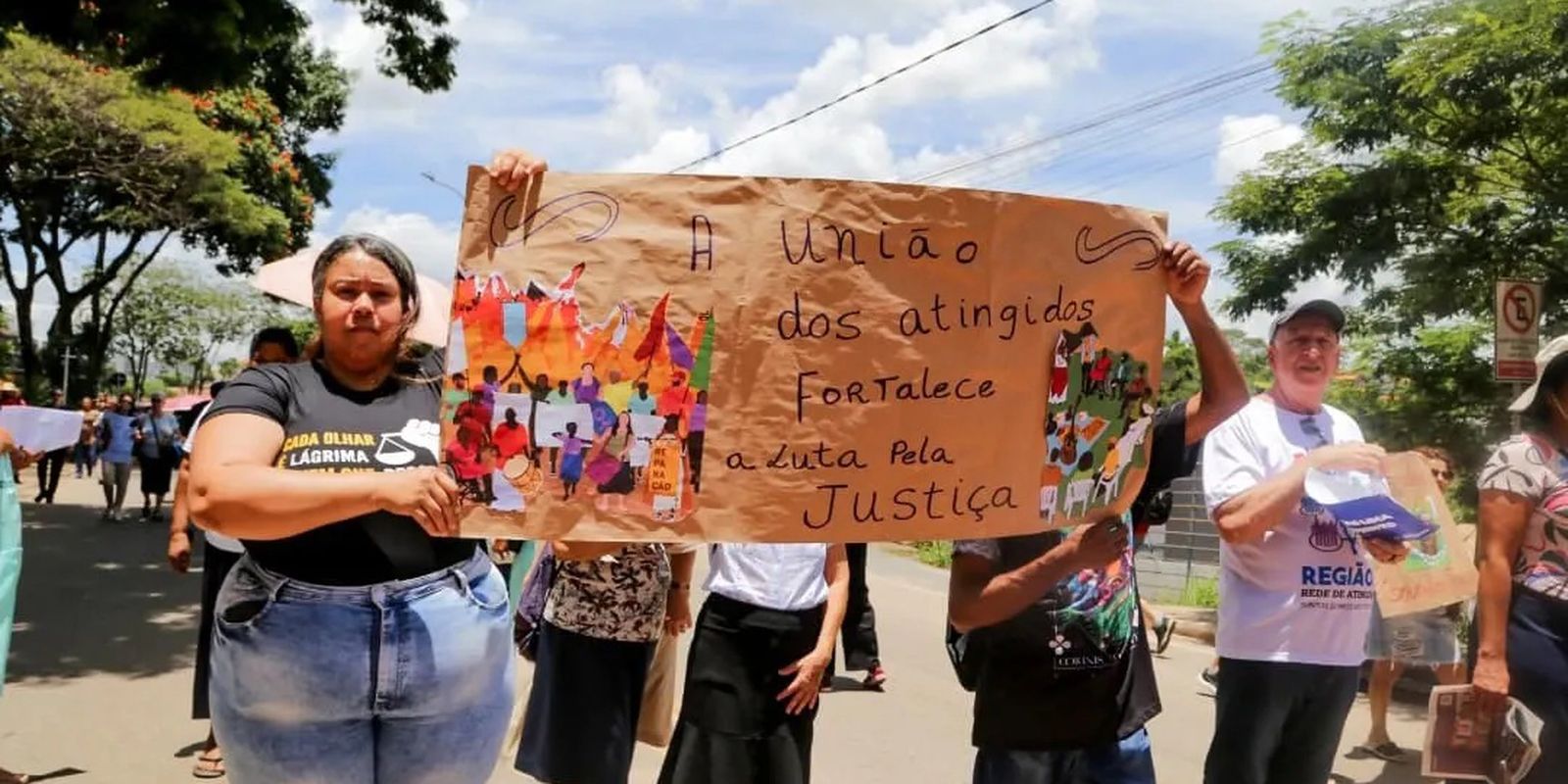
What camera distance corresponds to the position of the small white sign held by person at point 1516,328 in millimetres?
6719

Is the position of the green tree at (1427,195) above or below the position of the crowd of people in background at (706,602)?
above

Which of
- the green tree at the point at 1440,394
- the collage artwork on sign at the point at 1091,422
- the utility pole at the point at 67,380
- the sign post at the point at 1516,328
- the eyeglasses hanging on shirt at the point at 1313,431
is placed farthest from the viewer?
the utility pole at the point at 67,380

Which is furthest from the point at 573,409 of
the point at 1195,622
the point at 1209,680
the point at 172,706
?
the point at 1195,622

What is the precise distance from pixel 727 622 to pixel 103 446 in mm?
15130

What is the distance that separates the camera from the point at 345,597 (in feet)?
7.79

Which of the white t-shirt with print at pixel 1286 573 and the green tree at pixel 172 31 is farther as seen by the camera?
the green tree at pixel 172 31

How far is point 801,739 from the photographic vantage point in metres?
3.62

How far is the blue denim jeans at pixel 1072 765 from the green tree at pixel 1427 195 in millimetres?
6366

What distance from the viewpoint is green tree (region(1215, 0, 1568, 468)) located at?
25.6 feet

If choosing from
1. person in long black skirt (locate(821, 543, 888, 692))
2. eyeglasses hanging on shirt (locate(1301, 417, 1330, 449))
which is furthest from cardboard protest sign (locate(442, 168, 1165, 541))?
person in long black skirt (locate(821, 543, 888, 692))

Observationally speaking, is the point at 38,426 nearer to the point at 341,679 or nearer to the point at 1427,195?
the point at 341,679

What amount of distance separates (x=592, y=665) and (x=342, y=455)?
1.52 metres

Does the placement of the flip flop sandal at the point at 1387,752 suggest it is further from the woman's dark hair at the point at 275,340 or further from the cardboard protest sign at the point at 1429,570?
the woman's dark hair at the point at 275,340

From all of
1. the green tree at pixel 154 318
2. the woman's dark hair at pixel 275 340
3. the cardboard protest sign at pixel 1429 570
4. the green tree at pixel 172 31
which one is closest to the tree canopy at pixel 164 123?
the green tree at pixel 172 31
